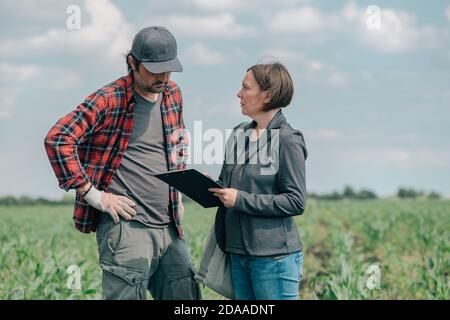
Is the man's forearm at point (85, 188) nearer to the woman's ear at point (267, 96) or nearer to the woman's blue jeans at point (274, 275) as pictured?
the woman's blue jeans at point (274, 275)

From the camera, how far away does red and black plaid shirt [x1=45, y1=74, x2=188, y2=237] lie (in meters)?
3.87

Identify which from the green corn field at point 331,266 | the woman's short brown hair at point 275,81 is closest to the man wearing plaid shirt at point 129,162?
the woman's short brown hair at point 275,81

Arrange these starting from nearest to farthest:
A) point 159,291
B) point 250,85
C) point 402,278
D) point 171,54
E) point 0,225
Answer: point 250,85 → point 171,54 → point 159,291 → point 402,278 → point 0,225

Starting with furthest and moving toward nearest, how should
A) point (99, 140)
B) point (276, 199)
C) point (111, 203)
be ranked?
point (99, 140) → point (111, 203) → point (276, 199)

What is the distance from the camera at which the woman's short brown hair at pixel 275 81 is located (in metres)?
3.64

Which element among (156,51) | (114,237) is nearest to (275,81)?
(156,51)

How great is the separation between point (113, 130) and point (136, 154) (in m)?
0.17

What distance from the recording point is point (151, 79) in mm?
3922

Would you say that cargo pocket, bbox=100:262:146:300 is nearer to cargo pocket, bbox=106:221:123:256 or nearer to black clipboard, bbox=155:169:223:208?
cargo pocket, bbox=106:221:123:256

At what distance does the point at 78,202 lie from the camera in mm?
4109

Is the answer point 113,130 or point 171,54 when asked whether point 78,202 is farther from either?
point 171,54

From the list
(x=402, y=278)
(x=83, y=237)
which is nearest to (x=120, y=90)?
(x=402, y=278)

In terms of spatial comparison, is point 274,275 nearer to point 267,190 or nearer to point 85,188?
point 267,190

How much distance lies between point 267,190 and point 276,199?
0.30 feet
